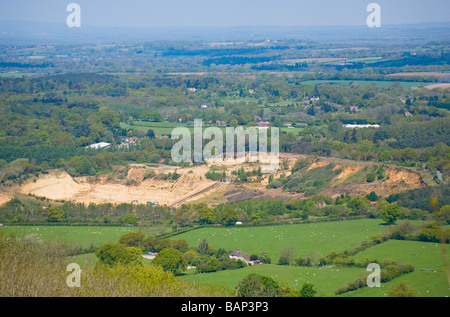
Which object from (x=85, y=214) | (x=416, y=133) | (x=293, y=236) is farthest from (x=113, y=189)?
(x=416, y=133)

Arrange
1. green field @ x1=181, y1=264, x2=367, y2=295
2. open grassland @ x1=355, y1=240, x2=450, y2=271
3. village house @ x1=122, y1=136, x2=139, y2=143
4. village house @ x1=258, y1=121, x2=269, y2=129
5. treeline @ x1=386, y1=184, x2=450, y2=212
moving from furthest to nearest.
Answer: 1. village house @ x1=258, y1=121, x2=269, y2=129
2. village house @ x1=122, y1=136, x2=139, y2=143
3. treeline @ x1=386, y1=184, x2=450, y2=212
4. open grassland @ x1=355, y1=240, x2=450, y2=271
5. green field @ x1=181, y1=264, x2=367, y2=295

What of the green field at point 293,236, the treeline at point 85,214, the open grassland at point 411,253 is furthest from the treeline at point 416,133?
the treeline at point 85,214

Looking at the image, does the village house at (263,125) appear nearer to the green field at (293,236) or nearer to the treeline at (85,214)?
the treeline at (85,214)

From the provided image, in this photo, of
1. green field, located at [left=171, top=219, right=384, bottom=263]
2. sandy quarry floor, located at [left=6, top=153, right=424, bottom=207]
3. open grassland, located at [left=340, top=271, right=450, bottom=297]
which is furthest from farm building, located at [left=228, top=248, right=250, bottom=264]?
sandy quarry floor, located at [left=6, top=153, right=424, bottom=207]

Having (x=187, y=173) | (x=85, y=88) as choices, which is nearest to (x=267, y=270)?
(x=187, y=173)

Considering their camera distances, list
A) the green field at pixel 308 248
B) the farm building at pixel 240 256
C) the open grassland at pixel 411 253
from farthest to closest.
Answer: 1. the farm building at pixel 240 256
2. the open grassland at pixel 411 253
3. the green field at pixel 308 248

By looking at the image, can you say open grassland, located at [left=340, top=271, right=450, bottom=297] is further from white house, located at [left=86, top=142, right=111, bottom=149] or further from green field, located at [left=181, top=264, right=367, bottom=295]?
white house, located at [left=86, top=142, right=111, bottom=149]
